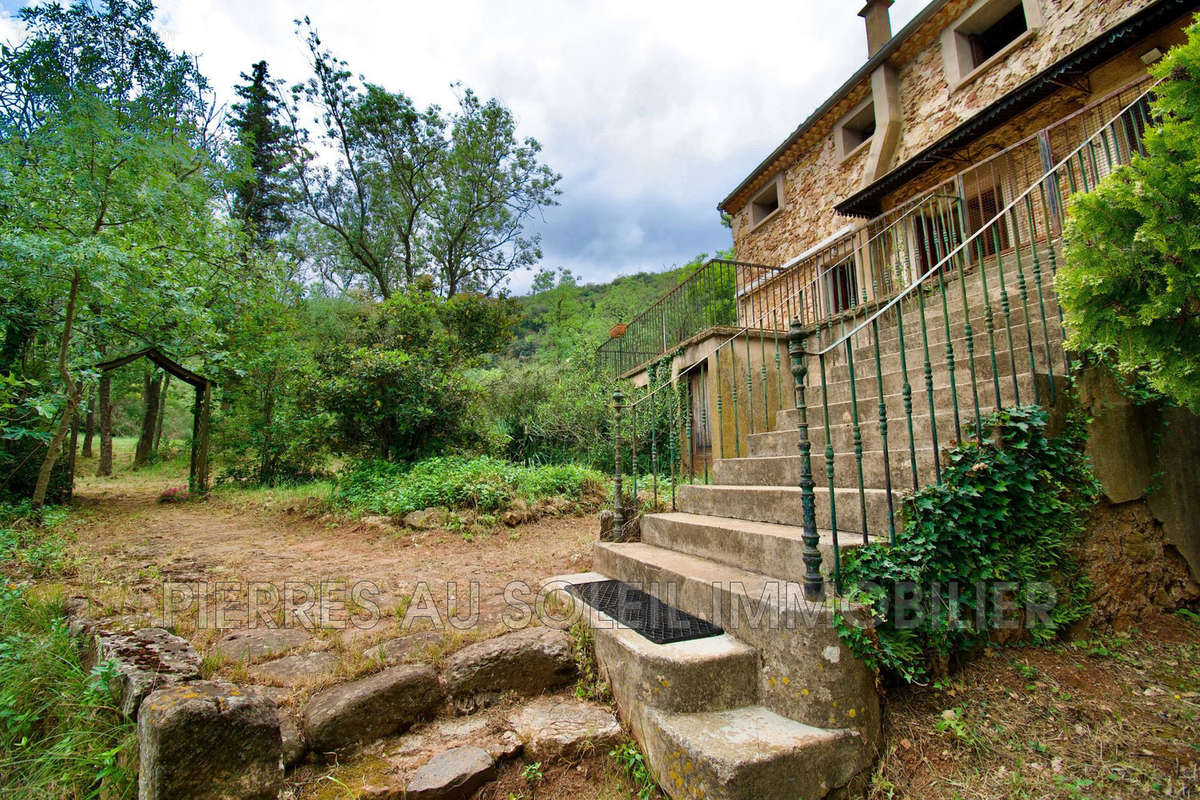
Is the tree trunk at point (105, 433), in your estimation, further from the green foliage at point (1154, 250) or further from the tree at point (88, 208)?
the green foliage at point (1154, 250)

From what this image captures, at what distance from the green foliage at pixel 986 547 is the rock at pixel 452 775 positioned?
1.54m

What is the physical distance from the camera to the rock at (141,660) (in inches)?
69.8

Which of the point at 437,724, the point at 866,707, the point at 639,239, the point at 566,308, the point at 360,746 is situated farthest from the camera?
the point at 639,239

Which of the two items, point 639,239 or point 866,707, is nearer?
point 866,707

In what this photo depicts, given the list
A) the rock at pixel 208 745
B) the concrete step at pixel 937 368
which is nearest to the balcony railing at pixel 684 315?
the concrete step at pixel 937 368

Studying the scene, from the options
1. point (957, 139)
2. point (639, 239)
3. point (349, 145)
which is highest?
point (639, 239)

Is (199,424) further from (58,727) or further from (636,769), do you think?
(636,769)

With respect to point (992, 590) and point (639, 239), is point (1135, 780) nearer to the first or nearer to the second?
point (992, 590)

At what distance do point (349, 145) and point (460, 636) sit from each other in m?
16.5

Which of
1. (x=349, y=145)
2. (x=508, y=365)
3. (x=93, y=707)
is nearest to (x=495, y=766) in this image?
(x=93, y=707)

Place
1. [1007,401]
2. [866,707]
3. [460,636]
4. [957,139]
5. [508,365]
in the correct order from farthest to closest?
1. [508,365]
2. [957,139]
3. [460,636]
4. [1007,401]
5. [866,707]

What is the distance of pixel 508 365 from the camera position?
13414 millimetres

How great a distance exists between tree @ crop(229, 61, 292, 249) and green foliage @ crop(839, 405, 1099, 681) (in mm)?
17157

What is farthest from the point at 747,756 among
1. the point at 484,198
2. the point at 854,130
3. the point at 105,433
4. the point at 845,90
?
the point at 484,198
